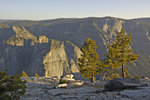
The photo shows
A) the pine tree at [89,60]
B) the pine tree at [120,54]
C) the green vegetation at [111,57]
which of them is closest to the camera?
the pine tree at [120,54]

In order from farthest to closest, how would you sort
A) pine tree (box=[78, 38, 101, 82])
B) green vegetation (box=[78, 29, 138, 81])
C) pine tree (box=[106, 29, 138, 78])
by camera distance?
1. pine tree (box=[78, 38, 101, 82])
2. green vegetation (box=[78, 29, 138, 81])
3. pine tree (box=[106, 29, 138, 78])

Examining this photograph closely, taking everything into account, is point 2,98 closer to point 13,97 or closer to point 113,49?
point 13,97

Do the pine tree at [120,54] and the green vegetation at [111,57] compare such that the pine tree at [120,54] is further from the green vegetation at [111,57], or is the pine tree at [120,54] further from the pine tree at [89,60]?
the pine tree at [89,60]

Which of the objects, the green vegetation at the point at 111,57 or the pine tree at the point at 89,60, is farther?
the pine tree at the point at 89,60

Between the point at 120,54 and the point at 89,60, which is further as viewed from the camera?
the point at 89,60

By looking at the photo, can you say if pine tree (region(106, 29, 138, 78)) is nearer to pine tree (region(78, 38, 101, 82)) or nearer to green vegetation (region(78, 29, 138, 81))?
green vegetation (region(78, 29, 138, 81))

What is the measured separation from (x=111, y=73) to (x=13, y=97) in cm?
2958

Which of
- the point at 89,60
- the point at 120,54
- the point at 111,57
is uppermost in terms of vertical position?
the point at 120,54

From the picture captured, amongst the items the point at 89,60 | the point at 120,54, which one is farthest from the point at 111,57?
the point at 89,60

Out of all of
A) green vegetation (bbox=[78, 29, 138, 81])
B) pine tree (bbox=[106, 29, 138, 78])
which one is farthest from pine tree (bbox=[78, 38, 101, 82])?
pine tree (bbox=[106, 29, 138, 78])

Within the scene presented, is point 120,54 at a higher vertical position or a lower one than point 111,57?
higher

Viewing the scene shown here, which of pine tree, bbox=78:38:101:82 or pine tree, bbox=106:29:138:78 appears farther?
pine tree, bbox=78:38:101:82

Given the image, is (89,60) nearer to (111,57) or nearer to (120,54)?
(111,57)

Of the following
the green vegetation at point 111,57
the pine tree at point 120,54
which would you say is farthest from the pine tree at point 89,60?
the pine tree at point 120,54
